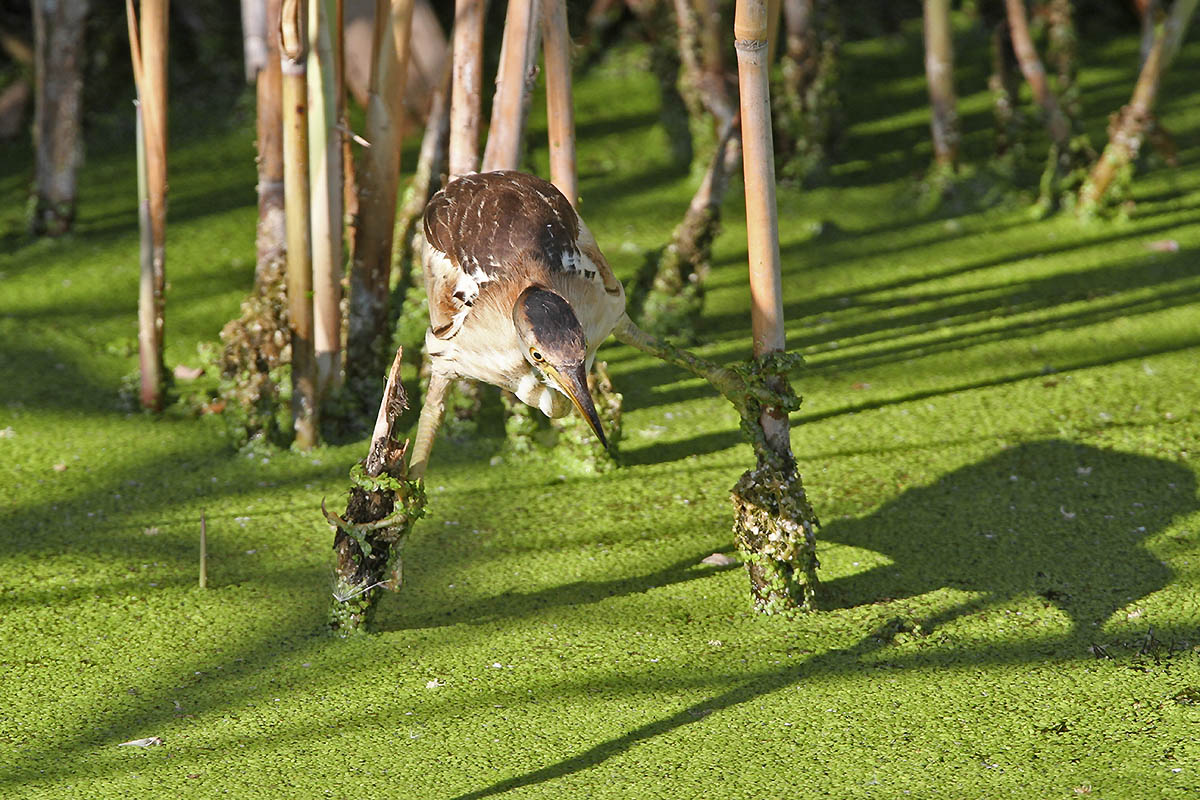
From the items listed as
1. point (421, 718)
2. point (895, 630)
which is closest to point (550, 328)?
point (421, 718)

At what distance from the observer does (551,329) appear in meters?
1.89

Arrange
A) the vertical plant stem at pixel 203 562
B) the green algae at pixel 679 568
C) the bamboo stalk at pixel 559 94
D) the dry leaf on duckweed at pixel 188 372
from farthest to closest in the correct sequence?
1. the dry leaf on duckweed at pixel 188 372
2. the bamboo stalk at pixel 559 94
3. the vertical plant stem at pixel 203 562
4. the green algae at pixel 679 568

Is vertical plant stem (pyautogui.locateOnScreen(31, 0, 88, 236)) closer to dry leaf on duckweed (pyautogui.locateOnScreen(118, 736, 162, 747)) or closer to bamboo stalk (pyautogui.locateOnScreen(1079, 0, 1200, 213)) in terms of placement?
dry leaf on duckweed (pyautogui.locateOnScreen(118, 736, 162, 747))

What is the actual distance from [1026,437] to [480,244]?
1312mm

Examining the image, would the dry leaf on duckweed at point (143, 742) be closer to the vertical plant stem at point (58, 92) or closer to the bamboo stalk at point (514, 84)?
the bamboo stalk at point (514, 84)

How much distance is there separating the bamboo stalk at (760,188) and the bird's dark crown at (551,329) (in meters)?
0.31

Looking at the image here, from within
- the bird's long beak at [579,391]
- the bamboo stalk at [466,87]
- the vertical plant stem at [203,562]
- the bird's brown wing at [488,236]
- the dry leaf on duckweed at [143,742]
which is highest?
the bamboo stalk at [466,87]

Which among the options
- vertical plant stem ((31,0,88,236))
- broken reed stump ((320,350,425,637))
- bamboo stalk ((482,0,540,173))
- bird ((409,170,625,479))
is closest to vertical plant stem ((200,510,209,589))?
broken reed stump ((320,350,425,637))

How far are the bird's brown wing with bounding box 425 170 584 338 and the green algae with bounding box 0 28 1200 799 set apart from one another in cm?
55

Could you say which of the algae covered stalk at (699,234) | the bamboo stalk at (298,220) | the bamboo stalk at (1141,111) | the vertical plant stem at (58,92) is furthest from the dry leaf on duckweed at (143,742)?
the bamboo stalk at (1141,111)

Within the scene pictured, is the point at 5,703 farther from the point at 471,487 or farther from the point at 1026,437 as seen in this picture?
the point at 1026,437

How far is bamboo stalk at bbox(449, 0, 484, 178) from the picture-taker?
8.34ft

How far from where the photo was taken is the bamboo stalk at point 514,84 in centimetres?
233

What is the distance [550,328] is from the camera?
189 cm
